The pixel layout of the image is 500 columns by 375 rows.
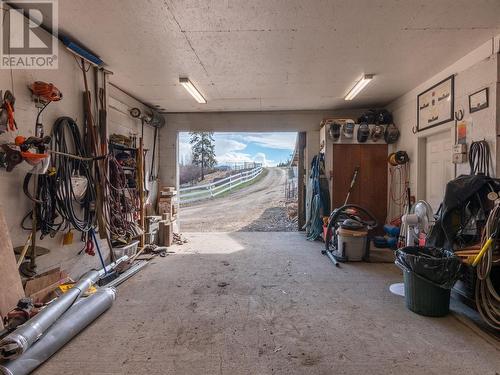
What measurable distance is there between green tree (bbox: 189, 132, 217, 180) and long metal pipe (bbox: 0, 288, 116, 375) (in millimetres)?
16336

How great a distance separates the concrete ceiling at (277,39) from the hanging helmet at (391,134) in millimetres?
935

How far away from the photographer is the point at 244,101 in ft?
18.1

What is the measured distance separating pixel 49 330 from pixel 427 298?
3252 millimetres

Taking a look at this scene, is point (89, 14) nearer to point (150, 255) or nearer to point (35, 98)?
point (35, 98)

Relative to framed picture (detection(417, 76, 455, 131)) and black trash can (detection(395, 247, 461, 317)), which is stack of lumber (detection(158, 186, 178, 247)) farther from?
framed picture (detection(417, 76, 455, 131))

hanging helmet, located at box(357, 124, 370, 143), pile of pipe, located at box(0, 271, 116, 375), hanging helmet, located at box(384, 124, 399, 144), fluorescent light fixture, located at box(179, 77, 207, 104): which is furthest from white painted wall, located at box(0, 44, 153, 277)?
hanging helmet, located at box(384, 124, 399, 144)

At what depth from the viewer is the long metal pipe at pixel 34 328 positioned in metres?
1.72

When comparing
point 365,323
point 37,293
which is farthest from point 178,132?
point 365,323

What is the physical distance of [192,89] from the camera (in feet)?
15.2

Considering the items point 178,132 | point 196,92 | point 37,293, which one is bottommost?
point 37,293

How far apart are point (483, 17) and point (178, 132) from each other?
5583 mm

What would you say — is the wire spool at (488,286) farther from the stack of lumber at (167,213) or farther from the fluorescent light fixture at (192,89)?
the stack of lumber at (167,213)

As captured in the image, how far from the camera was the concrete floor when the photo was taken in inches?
74.5

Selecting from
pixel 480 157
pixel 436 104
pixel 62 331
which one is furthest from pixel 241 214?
pixel 62 331
